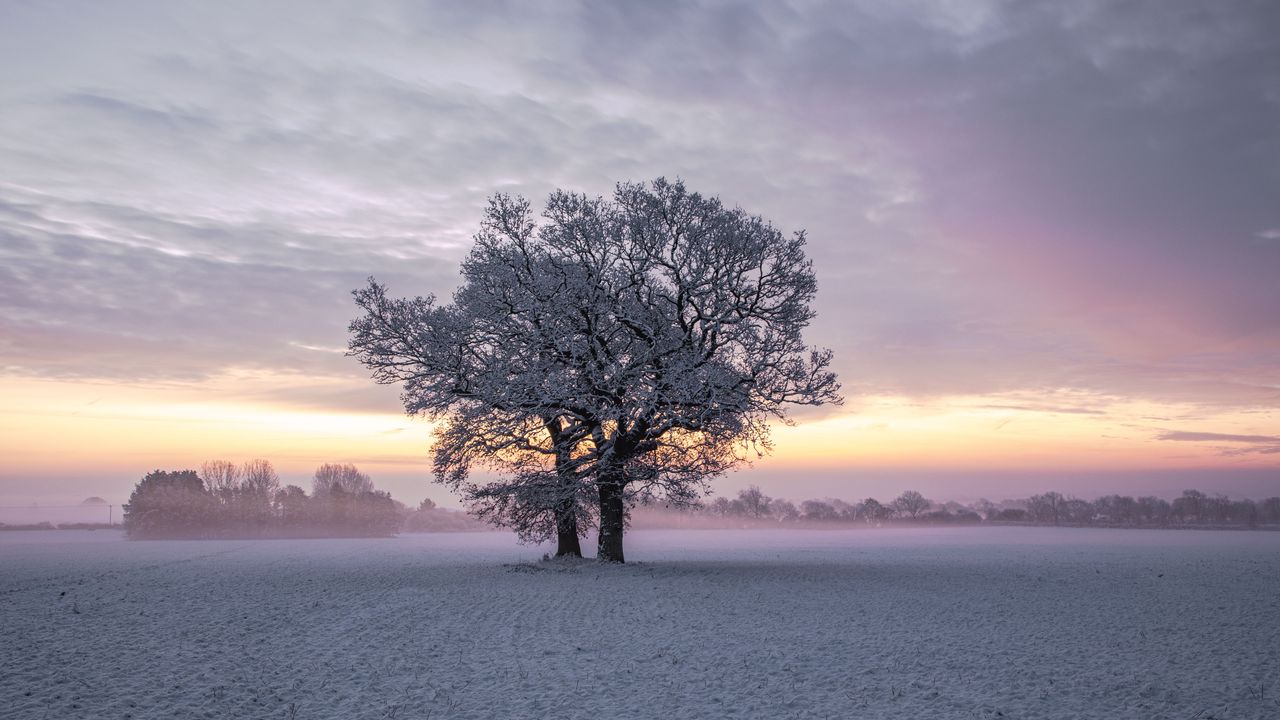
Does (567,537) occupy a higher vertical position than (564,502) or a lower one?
Result: lower

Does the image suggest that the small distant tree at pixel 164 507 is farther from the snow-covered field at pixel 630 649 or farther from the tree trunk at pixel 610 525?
the tree trunk at pixel 610 525

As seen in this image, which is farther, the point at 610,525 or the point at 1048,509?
the point at 1048,509

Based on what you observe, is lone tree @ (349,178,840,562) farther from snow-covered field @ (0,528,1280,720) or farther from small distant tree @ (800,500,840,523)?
small distant tree @ (800,500,840,523)

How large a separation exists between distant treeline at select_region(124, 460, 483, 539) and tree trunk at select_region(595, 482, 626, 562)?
91267mm

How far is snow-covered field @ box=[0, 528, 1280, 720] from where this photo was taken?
13.6 m

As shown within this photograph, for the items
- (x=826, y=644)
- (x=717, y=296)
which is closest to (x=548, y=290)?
(x=717, y=296)

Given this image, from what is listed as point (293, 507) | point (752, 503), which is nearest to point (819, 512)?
point (752, 503)

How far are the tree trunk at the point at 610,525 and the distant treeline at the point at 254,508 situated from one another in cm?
9127

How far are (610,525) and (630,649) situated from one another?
17.8 metres

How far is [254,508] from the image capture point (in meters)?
116

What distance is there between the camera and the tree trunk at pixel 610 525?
35094mm

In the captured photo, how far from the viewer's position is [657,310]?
33219mm

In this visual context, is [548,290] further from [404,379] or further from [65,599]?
[65,599]

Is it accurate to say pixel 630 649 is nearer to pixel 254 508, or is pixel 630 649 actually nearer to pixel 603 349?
pixel 603 349
